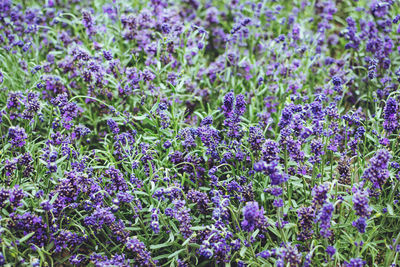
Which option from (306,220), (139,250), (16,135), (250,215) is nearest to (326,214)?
(306,220)

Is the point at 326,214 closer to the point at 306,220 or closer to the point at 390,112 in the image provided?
the point at 306,220

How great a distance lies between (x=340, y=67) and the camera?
225 inches

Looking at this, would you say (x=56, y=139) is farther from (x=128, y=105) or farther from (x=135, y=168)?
(x=128, y=105)

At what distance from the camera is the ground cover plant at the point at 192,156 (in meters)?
3.23

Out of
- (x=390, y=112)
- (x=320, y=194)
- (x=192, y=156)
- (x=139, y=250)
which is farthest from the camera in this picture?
(x=192, y=156)

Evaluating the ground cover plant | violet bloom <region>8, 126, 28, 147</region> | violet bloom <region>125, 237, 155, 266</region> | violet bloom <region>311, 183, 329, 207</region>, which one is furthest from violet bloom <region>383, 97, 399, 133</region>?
violet bloom <region>8, 126, 28, 147</region>

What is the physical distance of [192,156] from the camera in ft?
13.1

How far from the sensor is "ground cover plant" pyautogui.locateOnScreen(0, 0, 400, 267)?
3.23 metres

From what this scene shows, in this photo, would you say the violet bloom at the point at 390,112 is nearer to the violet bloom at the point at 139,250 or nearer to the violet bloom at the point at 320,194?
the violet bloom at the point at 320,194

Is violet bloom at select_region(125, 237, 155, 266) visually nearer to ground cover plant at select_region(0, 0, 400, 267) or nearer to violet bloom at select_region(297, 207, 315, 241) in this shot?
ground cover plant at select_region(0, 0, 400, 267)

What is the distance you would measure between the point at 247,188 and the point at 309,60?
9.50 ft

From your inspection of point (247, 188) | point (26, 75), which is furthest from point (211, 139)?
point (26, 75)

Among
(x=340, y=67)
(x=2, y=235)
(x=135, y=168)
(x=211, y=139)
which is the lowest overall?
(x=2, y=235)

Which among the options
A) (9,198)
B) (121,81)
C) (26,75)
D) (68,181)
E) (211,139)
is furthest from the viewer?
(26,75)
